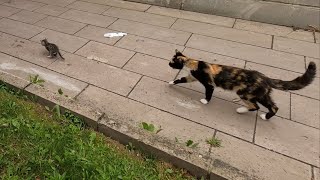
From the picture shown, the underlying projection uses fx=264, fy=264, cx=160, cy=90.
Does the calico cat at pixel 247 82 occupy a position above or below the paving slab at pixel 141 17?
above

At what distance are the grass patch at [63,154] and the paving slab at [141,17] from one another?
12.1ft

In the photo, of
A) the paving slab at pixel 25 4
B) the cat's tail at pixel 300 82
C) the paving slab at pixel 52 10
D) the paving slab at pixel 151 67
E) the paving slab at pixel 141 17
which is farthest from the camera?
the paving slab at pixel 25 4

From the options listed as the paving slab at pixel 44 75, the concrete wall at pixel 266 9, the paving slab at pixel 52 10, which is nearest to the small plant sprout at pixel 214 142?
the paving slab at pixel 44 75

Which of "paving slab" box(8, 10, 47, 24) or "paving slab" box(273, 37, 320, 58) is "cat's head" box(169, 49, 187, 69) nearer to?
"paving slab" box(273, 37, 320, 58)

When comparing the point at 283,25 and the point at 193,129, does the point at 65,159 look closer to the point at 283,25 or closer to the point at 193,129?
the point at 193,129

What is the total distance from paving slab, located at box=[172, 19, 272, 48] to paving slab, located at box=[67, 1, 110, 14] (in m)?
2.12

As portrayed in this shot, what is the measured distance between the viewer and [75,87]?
433 centimetres

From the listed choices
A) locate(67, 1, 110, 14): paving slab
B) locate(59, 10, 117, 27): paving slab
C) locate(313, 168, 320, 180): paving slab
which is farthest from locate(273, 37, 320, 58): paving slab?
locate(67, 1, 110, 14): paving slab

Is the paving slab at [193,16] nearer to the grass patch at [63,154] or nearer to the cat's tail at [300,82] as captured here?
the cat's tail at [300,82]

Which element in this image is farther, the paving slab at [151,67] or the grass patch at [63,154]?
the paving slab at [151,67]

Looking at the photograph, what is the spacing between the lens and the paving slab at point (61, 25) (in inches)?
240

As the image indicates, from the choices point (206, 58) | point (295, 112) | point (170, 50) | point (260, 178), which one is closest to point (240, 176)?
point (260, 178)

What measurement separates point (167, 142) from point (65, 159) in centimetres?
124

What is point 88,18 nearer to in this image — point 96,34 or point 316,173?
point 96,34
